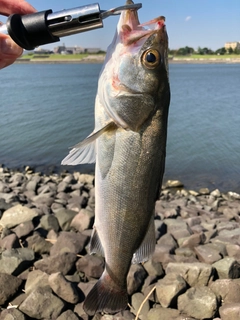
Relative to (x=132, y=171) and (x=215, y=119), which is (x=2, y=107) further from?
(x=132, y=171)

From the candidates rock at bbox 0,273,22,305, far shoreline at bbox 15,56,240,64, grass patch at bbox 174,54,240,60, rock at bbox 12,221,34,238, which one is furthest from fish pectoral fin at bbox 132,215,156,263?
grass patch at bbox 174,54,240,60

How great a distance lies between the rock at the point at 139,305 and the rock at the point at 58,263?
1.03 m

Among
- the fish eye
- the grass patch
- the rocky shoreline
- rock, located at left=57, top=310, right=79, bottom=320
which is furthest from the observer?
the grass patch

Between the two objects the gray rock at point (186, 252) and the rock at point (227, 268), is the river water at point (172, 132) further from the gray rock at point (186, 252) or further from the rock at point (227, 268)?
the rock at point (227, 268)

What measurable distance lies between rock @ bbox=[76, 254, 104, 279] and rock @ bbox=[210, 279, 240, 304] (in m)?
1.53

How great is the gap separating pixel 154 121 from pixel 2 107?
25817mm

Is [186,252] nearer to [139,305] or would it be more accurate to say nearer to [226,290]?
[226,290]

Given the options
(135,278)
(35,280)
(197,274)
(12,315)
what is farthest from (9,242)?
(197,274)

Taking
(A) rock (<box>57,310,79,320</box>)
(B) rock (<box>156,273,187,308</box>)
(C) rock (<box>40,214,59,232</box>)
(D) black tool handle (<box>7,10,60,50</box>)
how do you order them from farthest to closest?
(C) rock (<box>40,214,59,232</box>)
(B) rock (<box>156,273,187,308</box>)
(A) rock (<box>57,310,79,320</box>)
(D) black tool handle (<box>7,10,60,50</box>)

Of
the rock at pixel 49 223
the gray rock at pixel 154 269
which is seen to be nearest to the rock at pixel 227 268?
the gray rock at pixel 154 269

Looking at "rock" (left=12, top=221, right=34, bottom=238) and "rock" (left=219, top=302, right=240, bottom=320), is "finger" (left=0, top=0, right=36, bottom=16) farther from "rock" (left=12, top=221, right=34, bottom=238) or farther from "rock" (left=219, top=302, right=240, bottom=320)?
"rock" (left=12, top=221, right=34, bottom=238)

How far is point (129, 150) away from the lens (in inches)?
107

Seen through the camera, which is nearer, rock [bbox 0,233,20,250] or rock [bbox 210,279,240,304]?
rock [bbox 210,279,240,304]

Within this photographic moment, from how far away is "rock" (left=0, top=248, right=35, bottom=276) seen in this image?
548cm
